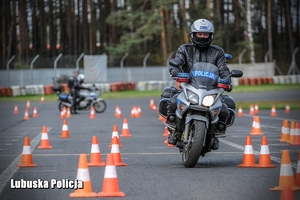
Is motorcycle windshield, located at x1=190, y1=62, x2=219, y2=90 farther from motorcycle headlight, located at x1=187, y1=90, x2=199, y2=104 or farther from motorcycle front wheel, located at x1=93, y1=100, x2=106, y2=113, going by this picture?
motorcycle front wheel, located at x1=93, y1=100, x2=106, y2=113

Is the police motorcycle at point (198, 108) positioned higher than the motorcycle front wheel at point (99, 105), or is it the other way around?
the police motorcycle at point (198, 108)

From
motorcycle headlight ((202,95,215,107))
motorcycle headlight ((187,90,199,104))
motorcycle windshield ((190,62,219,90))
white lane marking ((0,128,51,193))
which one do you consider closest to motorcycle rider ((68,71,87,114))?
white lane marking ((0,128,51,193))

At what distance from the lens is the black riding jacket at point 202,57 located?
13.2m

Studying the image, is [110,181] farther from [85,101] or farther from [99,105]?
[85,101]

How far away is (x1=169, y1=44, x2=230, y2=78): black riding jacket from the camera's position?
1322 centimetres

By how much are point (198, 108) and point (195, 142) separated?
54 cm

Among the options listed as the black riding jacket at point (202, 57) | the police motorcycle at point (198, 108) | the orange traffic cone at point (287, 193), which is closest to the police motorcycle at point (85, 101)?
the black riding jacket at point (202, 57)

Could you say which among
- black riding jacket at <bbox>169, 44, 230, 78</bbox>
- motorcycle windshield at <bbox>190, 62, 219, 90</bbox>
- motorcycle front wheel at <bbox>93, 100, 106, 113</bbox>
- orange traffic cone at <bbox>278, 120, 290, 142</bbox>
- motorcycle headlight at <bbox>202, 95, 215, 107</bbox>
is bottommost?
motorcycle front wheel at <bbox>93, 100, 106, 113</bbox>

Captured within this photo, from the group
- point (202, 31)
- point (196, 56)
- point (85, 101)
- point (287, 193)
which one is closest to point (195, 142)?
point (196, 56)

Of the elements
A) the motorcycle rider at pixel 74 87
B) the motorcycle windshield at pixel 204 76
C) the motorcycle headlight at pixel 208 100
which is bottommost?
the motorcycle rider at pixel 74 87

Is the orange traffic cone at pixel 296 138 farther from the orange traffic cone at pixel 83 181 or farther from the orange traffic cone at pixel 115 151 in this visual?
the orange traffic cone at pixel 83 181

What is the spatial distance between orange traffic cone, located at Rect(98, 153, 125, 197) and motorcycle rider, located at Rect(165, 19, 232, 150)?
3900 millimetres

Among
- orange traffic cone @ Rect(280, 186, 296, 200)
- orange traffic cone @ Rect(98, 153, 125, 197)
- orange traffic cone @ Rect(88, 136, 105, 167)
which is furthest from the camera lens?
orange traffic cone @ Rect(88, 136, 105, 167)

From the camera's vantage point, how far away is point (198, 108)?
40.5 feet
